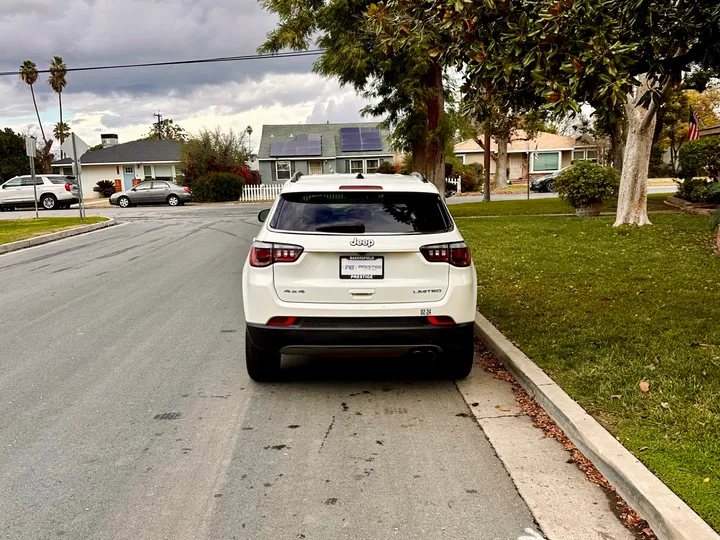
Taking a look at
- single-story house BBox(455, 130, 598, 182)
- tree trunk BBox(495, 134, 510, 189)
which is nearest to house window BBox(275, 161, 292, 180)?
tree trunk BBox(495, 134, 510, 189)

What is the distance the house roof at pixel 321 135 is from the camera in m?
48.2

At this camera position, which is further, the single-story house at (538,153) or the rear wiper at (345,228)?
the single-story house at (538,153)

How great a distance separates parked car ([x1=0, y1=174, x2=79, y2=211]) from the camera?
3444 cm

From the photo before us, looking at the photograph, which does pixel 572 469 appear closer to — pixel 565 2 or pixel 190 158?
pixel 565 2

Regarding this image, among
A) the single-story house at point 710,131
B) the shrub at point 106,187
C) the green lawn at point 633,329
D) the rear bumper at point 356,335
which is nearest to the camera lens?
the green lawn at point 633,329

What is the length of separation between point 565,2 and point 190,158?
38.6m

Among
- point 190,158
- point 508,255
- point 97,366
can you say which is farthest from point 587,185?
point 190,158

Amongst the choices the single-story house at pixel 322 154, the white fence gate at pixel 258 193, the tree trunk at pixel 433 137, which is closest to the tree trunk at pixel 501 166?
the single-story house at pixel 322 154

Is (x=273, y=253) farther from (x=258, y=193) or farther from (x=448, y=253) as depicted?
(x=258, y=193)

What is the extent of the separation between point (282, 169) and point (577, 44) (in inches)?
1762

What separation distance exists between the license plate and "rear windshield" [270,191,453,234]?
0.22 metres

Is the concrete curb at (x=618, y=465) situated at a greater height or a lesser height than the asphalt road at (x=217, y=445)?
greater

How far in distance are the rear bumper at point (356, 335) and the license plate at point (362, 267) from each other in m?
0.33

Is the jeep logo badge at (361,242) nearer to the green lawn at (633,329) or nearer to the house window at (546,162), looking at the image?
the green lawn at (633,329)
